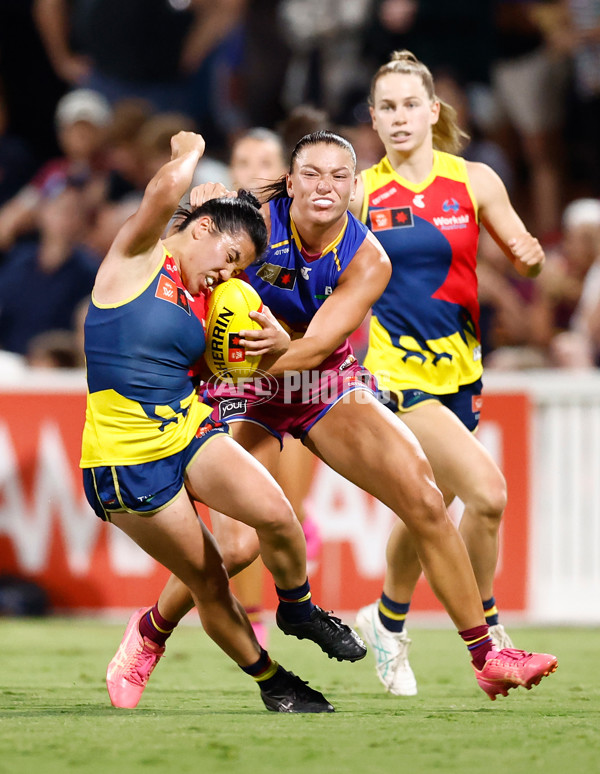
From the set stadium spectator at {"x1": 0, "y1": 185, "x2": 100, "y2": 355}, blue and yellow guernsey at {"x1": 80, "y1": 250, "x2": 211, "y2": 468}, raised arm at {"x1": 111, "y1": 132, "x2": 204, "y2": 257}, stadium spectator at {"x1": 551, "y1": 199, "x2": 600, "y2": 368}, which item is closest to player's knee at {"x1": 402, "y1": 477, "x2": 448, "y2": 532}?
blue and yellow guernsey at {"x1": 80, "y1": 250, "x2": 211, "y2": 468}

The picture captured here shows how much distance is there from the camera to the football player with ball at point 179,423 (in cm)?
496

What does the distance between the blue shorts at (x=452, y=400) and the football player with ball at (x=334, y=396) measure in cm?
52

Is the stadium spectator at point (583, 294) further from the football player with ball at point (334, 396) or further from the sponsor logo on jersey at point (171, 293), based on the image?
the sponsor logo on jersey at point (171, 293)

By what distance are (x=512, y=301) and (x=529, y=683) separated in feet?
18.5

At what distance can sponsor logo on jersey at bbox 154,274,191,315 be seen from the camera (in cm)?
498

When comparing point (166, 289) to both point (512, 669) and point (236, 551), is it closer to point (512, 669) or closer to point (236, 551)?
point (236, 551)

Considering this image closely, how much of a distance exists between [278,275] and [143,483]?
112cm

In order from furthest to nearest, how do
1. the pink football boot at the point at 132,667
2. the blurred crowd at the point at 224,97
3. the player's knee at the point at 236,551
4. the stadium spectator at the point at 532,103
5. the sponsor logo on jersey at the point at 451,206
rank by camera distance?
the stadium spectator at the point at 532,103 < the blurred crowd at the point at 224,97 < the sponsor logo on jersey at the point at 451,206 < the player's knee at the point at 236,551 < the pink football boot at the point at 132,667

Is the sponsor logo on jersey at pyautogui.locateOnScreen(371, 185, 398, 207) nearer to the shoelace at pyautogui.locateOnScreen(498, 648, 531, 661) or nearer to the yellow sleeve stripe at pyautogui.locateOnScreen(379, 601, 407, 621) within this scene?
the yellow sleeve stripe at pyautogui.locateOnScreen(379, 601, 407, 621)

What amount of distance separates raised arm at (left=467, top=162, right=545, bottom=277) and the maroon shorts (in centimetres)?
96

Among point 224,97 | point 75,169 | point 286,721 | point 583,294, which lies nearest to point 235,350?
point 286,721

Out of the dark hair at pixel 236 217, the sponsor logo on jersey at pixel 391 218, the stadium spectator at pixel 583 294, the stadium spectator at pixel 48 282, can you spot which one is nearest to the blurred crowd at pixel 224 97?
the stadium spectator at pixel 48 282

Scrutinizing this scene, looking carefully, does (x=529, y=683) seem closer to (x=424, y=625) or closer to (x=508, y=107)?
(x=424, y=625)

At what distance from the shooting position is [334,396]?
5.54 m
